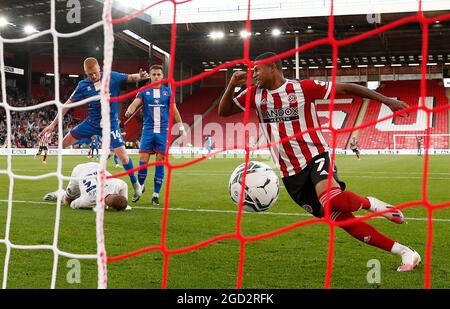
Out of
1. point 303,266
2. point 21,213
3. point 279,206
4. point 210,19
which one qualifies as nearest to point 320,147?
point 303,266

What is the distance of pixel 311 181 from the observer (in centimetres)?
374

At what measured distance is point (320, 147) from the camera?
149 inches

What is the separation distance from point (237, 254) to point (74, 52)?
34.6 metres

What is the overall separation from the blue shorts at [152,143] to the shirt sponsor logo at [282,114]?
10.5 feet

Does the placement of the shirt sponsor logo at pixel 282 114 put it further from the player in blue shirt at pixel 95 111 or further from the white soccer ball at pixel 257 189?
the player in blue shirt at pixel 95 111

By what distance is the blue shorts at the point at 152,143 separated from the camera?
6863 millimetres

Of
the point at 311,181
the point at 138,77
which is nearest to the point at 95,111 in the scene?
the point at 138,77

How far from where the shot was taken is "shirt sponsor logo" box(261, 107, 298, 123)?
12.6 feet

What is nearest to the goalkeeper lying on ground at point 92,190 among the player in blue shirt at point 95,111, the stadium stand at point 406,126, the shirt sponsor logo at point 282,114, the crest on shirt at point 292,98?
the player in blue shirt at point 95,111

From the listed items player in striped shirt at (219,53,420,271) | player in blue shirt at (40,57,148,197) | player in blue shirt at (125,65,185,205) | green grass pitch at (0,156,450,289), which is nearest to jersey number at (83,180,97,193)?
green grass pitch at (0,156,450,289)

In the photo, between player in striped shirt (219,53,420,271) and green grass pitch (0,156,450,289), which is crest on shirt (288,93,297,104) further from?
green grass pitch (0,156,450,289)

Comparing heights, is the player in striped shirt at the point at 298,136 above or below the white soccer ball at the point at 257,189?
above

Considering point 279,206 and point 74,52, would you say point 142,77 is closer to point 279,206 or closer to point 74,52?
point 279,206

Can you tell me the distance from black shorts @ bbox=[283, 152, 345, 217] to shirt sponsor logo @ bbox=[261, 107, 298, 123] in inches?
14.1
